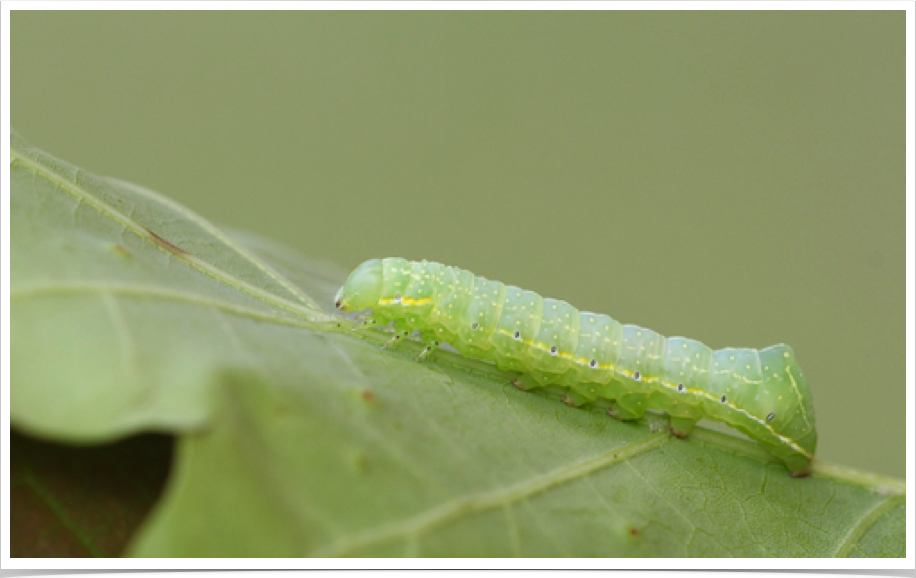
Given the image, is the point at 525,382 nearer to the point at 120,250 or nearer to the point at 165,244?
the point at 165,244

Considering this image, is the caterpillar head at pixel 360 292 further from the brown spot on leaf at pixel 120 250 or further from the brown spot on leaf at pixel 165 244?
the brown spot on leaf at pixel 120 250

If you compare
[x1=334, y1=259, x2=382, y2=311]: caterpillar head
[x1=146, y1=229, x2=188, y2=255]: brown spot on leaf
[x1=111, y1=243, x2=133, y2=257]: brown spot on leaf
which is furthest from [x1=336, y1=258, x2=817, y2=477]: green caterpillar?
[x1=111, y1=243, x2=133, y2=257]: brown spot on leaf

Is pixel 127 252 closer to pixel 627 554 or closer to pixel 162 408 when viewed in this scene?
pixel 162 408

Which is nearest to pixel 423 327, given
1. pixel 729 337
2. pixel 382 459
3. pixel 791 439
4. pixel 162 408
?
pixel 382 459

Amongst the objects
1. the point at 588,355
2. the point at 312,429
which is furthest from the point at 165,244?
the point at 588,355

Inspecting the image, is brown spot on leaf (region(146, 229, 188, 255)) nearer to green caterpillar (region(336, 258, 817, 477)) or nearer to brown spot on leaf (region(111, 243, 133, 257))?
brown spot on leaf (region(111, 243, 133, 257))
